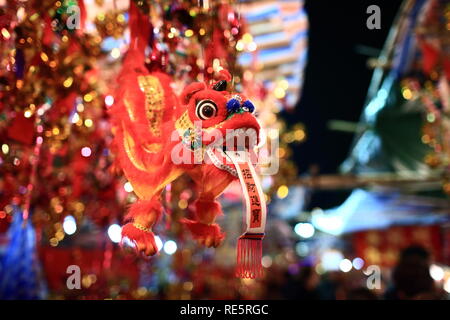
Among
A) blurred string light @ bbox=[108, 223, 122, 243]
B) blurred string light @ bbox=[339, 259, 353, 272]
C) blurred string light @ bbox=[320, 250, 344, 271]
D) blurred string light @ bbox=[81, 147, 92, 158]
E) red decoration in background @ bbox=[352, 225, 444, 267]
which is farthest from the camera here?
blurred string light @ bbox=[320, 250, 344, 271]

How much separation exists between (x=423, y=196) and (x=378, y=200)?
1.07 metres

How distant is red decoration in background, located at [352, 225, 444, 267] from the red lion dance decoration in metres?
6.76

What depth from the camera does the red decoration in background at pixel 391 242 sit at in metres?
8.17

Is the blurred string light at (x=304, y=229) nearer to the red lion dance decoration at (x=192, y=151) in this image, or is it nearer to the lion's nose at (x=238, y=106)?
the red lion dance decoration at (x=192, y=151)

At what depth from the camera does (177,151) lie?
2.00 m

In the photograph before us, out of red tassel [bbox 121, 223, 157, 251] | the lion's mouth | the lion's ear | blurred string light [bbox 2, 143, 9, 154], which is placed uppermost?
the lion's ear

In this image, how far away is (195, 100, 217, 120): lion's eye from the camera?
1.93 meters

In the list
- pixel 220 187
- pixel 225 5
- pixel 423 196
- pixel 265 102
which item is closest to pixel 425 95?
pixel 265 102

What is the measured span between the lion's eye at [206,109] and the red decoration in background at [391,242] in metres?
6.90

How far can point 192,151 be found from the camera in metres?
1.95

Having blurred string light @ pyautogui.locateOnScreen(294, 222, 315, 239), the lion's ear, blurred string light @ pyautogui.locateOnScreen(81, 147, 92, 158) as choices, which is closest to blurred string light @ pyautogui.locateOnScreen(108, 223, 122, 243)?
blurred string light @ pyautogui.locateOnScreen(81, 147, 92, 158)

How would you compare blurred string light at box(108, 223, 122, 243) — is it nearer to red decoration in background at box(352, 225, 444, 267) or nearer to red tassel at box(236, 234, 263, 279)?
red tassel at box(236, 234, 263, 279)

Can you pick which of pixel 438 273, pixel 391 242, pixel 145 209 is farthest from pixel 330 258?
pixel 145 209
